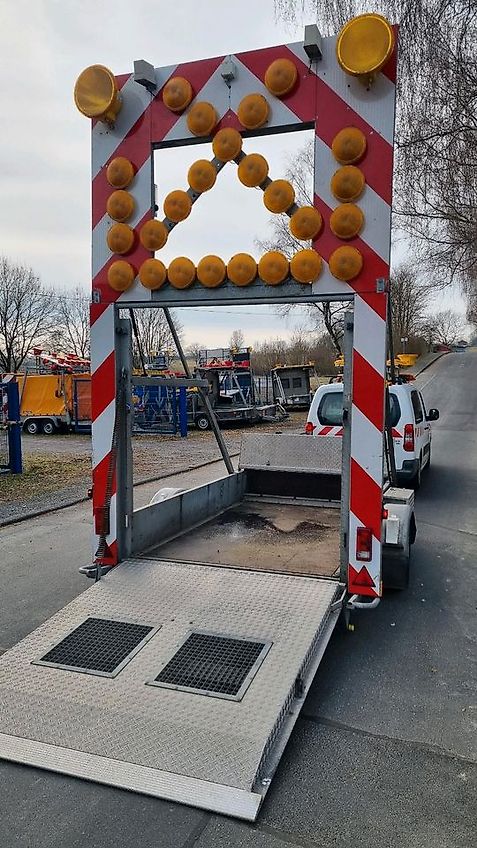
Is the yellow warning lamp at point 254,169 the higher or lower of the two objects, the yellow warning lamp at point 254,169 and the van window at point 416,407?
the higher

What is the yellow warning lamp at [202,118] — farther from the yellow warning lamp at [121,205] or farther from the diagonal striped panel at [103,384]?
the diagonal striped panel at [103,384]

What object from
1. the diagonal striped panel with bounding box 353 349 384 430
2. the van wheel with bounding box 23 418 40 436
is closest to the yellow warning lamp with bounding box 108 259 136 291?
the diagonal striped panel with bounding box 353 349 384 430

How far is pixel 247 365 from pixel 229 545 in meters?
21.0

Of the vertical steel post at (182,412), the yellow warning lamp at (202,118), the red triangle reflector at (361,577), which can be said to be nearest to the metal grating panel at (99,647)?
the red triangle reflector at (361,577)

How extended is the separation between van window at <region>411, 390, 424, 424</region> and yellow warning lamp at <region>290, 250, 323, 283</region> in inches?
254

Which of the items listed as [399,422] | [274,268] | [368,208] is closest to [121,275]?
[274,268]

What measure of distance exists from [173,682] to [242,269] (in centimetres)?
239

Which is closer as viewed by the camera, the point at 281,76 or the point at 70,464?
the point at 281,76

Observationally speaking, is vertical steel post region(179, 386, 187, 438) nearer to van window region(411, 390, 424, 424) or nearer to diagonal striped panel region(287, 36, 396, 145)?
van window region(411, 390, 424, 424)

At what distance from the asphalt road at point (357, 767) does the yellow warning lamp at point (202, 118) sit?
344 centimetres

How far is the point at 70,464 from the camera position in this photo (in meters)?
13.5

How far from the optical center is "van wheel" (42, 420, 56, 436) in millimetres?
21281

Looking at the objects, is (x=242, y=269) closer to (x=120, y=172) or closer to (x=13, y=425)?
(x=120, y=172)

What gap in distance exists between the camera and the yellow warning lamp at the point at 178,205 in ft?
12.7
